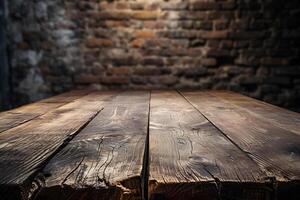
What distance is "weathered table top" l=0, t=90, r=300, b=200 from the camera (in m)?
0.55

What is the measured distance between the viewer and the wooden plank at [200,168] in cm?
55

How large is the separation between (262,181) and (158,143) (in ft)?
1.09

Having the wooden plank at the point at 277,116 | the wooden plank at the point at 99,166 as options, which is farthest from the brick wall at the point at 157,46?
the wooden plank at the point at 99,166

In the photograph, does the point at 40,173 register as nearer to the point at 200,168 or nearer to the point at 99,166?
the point at 99,166

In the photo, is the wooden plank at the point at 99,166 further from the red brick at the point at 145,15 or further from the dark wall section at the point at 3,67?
the dark wall section at the point at 3,67

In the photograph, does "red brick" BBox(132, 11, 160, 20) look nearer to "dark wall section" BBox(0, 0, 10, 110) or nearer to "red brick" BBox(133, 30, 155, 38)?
"red brick" BBox(133, 30, 155, 38)

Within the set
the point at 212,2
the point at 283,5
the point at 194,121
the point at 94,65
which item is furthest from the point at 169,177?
the point at 283,5

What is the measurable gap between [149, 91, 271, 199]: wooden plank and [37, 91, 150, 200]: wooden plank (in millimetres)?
42

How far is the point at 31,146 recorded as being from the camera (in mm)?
802

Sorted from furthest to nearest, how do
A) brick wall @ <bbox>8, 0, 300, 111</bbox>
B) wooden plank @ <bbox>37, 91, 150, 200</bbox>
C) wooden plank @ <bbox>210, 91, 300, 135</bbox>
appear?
brick wall @ <bbox>8, 0, 300, 111</bbox>
wooden plank @ <bbox>210, 91, 300, 135</bbox>
wooden plank @ <bbox>37, 91, 150, 200</bbox>

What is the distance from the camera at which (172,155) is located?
0.72 meters

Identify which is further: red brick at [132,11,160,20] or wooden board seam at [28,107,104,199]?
red brick at [132,11,160,20]

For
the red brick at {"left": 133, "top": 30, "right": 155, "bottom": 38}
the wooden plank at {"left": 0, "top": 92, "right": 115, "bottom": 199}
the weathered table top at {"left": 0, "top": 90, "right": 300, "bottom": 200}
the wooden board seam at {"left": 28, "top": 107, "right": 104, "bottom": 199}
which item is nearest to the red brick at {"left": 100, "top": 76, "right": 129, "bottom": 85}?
the red brick at {"left": 133, "top": 30, "right": 155, "bottom": 38}

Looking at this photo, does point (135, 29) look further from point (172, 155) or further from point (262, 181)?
point (262, 181)
